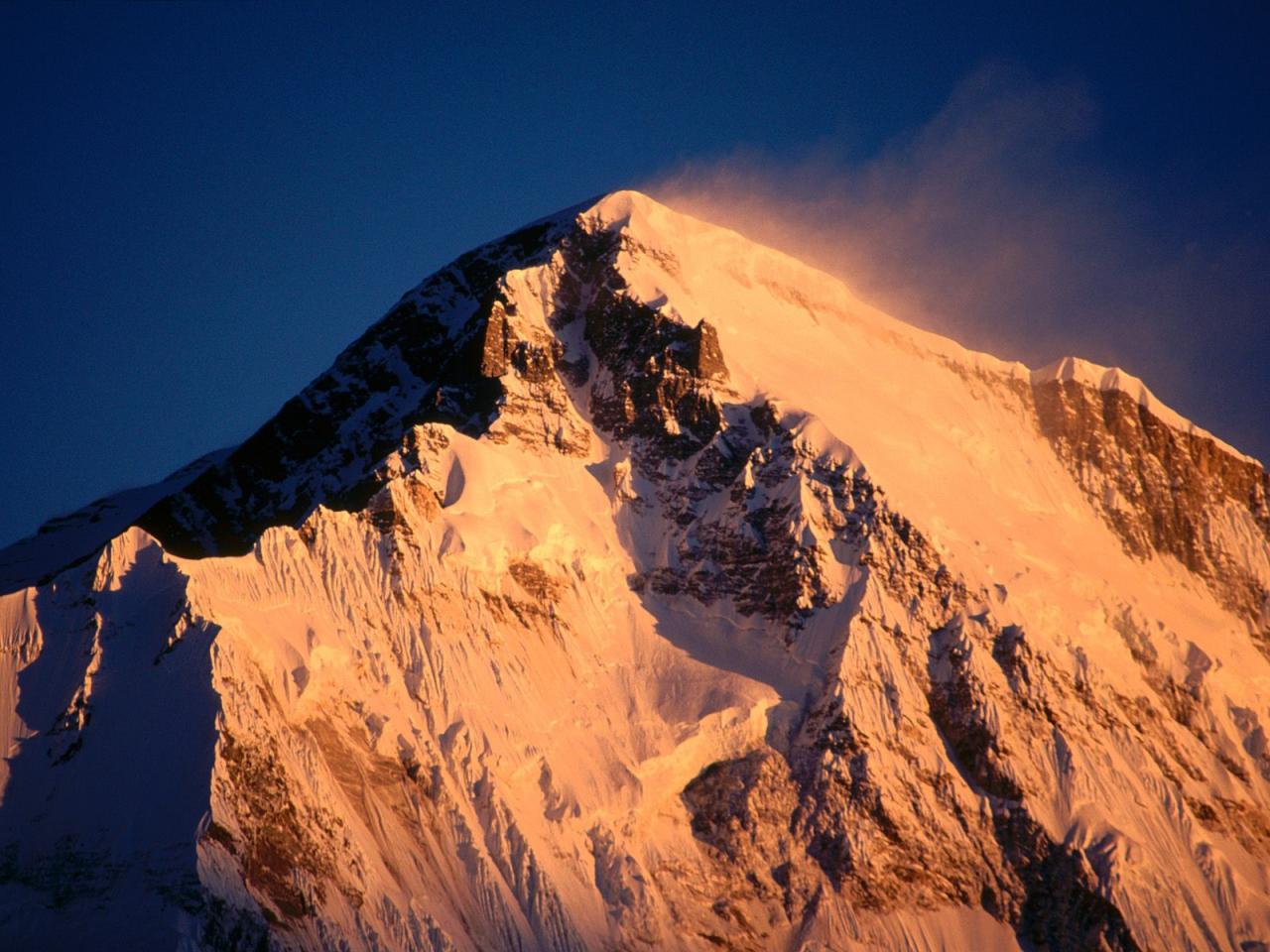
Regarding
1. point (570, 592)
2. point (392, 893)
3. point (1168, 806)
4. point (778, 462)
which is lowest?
point (392, 893)

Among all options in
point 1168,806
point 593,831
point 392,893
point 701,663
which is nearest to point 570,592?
point 701,663

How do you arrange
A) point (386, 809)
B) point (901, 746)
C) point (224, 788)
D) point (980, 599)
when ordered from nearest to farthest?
point (224, 788)
point (386, 809)
point (901, 746)
point (980, 599)

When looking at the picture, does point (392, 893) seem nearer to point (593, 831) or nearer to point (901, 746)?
point (593, 831)

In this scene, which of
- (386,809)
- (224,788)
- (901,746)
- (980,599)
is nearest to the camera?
(224,788)

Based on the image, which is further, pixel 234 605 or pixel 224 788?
pixel 234 605

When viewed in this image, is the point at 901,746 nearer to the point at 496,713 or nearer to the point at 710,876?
the point at 710,876

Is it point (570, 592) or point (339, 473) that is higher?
point (339, 473)

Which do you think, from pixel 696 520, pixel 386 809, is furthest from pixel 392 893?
pixel 696 520
